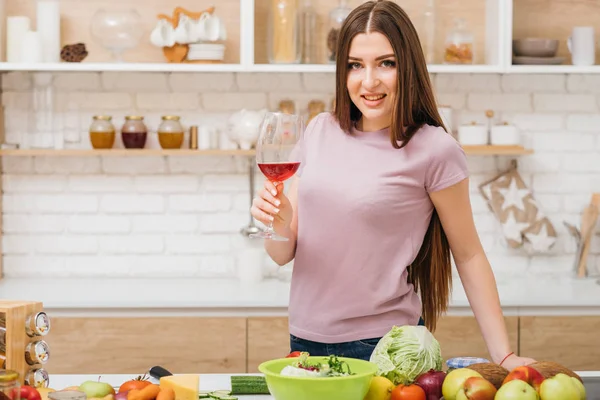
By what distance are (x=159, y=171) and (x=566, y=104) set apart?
6.16 feet

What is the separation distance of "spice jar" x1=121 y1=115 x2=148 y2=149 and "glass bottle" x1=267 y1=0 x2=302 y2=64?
0.62m

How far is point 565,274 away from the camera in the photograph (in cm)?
410

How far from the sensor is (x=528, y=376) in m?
1.50

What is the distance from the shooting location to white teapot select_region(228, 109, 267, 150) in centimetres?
381

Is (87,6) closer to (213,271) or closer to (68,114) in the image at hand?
(68,114)

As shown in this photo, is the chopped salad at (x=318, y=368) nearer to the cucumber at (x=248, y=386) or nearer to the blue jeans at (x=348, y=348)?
the cucumber at (x=248, y=386)

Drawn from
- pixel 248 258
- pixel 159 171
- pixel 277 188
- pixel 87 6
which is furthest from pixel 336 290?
pixel 87 6

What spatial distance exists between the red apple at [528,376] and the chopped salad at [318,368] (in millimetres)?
274

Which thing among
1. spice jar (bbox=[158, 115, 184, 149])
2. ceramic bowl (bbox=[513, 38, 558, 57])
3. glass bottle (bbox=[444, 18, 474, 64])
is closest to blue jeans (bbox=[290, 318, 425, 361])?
spice jar (bbox=[158, 115, 184, 149])

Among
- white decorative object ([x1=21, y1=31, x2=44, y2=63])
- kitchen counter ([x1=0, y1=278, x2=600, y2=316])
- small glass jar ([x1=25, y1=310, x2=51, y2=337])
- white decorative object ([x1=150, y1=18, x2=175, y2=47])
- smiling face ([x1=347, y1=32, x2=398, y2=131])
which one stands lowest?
kitchen counter ([x1=0, y1=278, x2=600, y2=316])

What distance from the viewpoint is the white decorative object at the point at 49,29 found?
12.4 feet

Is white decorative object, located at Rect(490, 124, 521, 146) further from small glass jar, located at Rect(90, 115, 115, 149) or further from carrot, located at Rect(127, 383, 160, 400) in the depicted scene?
carrot, located at Rect(127, 383, 160, 400)

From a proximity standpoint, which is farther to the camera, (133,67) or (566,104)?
(566,104)

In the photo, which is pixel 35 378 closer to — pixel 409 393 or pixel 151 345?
pixel 409 393
